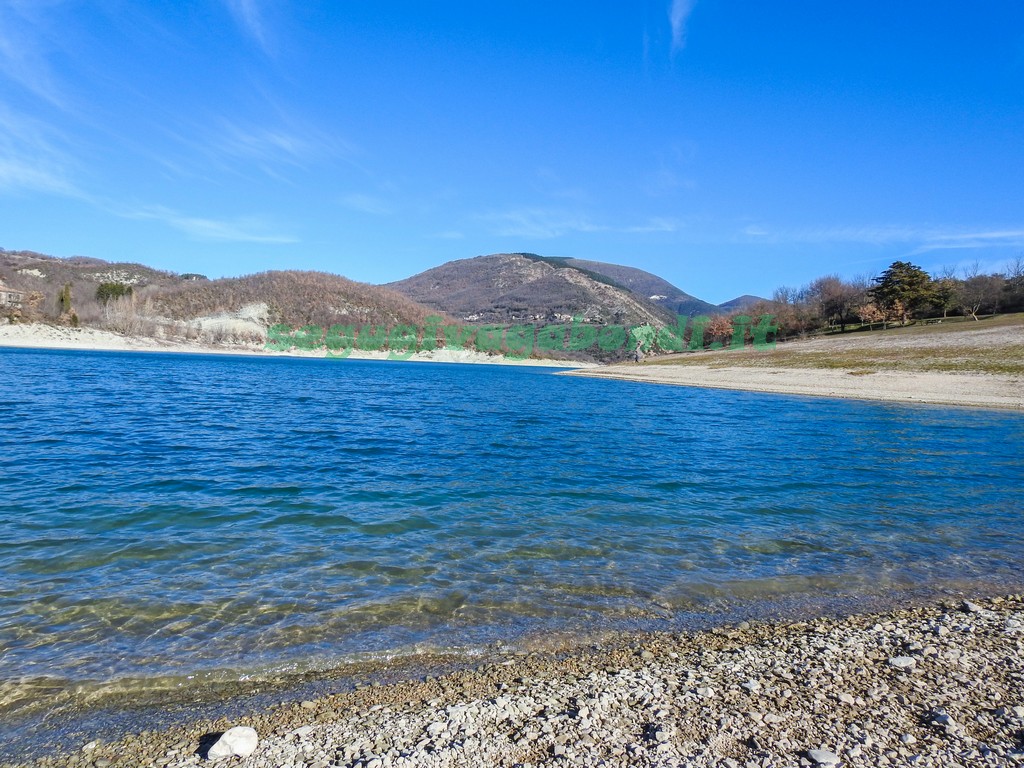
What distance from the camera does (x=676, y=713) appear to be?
4.42 metres

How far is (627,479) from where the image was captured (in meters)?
14.6

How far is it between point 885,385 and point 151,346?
15442 cm

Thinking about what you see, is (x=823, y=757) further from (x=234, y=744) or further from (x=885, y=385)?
(x=885, y=385)

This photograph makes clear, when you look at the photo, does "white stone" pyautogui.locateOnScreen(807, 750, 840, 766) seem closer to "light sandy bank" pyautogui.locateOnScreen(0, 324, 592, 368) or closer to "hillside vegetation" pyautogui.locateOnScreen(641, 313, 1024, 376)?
"hillside vegetation" pyautogui.locateOnScreen(641, 313, 1024, 376)

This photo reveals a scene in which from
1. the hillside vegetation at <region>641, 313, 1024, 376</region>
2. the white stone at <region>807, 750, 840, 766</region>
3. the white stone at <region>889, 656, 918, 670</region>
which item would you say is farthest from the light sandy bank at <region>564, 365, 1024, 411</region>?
the white stone at <region>807, 750, 840, 766</region>

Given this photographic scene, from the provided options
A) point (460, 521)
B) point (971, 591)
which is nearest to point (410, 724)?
point (460, 521)

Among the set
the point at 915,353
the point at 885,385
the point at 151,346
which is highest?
the point at 151,346

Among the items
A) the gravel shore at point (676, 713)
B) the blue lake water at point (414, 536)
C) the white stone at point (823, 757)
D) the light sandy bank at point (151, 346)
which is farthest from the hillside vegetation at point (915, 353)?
the light sandy bank at point (151, 346)

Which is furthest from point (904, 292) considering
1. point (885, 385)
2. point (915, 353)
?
point (885, 385)

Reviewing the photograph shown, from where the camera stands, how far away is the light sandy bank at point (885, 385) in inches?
1513

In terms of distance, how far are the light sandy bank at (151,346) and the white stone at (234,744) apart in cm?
14216

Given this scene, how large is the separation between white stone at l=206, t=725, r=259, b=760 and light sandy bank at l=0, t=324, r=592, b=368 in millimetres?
142161

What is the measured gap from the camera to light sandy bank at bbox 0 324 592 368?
113 meters

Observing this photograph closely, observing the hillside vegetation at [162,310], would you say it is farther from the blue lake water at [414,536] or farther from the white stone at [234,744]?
the white stone at [234,744]
